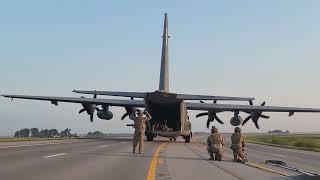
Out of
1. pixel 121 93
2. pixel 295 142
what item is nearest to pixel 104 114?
pixel 121 93

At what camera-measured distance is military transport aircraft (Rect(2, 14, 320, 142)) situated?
135 feet

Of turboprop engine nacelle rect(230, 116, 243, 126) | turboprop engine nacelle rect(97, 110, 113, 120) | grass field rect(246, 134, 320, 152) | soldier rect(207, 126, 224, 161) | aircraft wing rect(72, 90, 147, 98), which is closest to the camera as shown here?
soldier rect(207, 126, 224, 161)

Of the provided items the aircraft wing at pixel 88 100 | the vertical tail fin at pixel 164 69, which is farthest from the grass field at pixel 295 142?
the aircraft wing at pixel 88 100

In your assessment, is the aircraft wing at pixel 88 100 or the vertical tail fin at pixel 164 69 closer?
the aircraft wing at pixel 88 100

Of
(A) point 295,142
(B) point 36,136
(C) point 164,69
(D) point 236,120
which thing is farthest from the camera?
(B) point 36,136

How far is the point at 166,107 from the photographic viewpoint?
41.6 metres

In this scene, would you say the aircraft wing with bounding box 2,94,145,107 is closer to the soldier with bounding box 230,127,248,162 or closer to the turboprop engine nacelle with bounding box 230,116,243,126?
the turboprop engine nacelle with bounding box 230,116,243,126

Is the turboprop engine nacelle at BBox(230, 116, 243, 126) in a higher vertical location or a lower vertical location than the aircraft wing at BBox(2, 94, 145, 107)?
lower

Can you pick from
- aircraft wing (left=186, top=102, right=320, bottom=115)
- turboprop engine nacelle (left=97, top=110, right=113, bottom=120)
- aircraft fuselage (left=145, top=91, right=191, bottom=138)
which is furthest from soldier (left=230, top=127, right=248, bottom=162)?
turboprop engine nacelle (left=97, top=110, right=113, bottom=120)

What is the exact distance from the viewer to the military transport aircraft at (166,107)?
41094 millimetres

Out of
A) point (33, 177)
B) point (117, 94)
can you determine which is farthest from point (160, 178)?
point (117, 94)

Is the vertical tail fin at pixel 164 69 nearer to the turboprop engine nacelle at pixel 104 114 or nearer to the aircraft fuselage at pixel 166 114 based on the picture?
the turboprop engine nacelle at pixel 104 114

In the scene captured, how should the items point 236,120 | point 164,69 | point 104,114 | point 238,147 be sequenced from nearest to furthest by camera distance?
point 238,147
point 164,69
point 104,114
point 236,120

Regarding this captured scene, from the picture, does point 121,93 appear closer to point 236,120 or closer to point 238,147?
point 236,120
